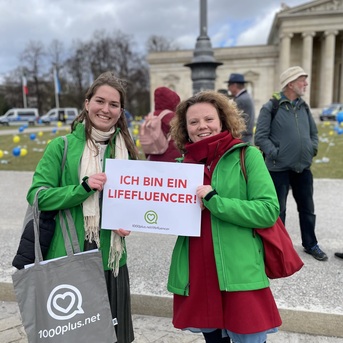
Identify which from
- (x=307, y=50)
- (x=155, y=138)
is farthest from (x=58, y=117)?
(x=155, y=138)

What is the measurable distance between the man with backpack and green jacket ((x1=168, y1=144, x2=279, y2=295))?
215cm

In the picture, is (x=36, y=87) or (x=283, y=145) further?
(x=36, y=87)

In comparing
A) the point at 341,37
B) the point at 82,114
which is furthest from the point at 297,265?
the point at 341,37

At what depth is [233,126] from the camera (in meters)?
2.06

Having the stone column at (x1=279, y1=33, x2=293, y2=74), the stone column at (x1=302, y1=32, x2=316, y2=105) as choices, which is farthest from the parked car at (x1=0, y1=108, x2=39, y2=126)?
the stone column at (x1=302, y1=32, x2=316, y2=105)

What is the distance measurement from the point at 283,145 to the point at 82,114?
8.15ft

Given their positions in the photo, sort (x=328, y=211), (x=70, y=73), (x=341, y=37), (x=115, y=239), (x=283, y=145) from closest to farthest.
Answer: (x=115, y=239), (x=283, y=145), (x=328, y=211), (x=341, y=37), (x=70, y=73)

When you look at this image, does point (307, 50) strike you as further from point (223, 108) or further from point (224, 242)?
point (224, 242)

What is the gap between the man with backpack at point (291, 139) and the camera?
3928 mm

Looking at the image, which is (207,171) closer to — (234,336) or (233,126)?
(233,126)

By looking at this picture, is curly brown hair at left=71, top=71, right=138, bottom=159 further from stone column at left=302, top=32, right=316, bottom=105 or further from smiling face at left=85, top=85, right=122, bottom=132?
stone column at left=302, top=32, right=316, bottom=105

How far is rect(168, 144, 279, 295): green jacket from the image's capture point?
1.81m

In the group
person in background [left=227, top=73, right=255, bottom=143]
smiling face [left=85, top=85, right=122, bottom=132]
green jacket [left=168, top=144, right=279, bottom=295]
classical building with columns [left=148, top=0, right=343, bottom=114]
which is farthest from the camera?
classical building with columns [left=148, top=0, right=343, bottom=114]

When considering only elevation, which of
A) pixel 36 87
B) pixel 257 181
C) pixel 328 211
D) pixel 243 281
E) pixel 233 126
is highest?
pixel 36 87
